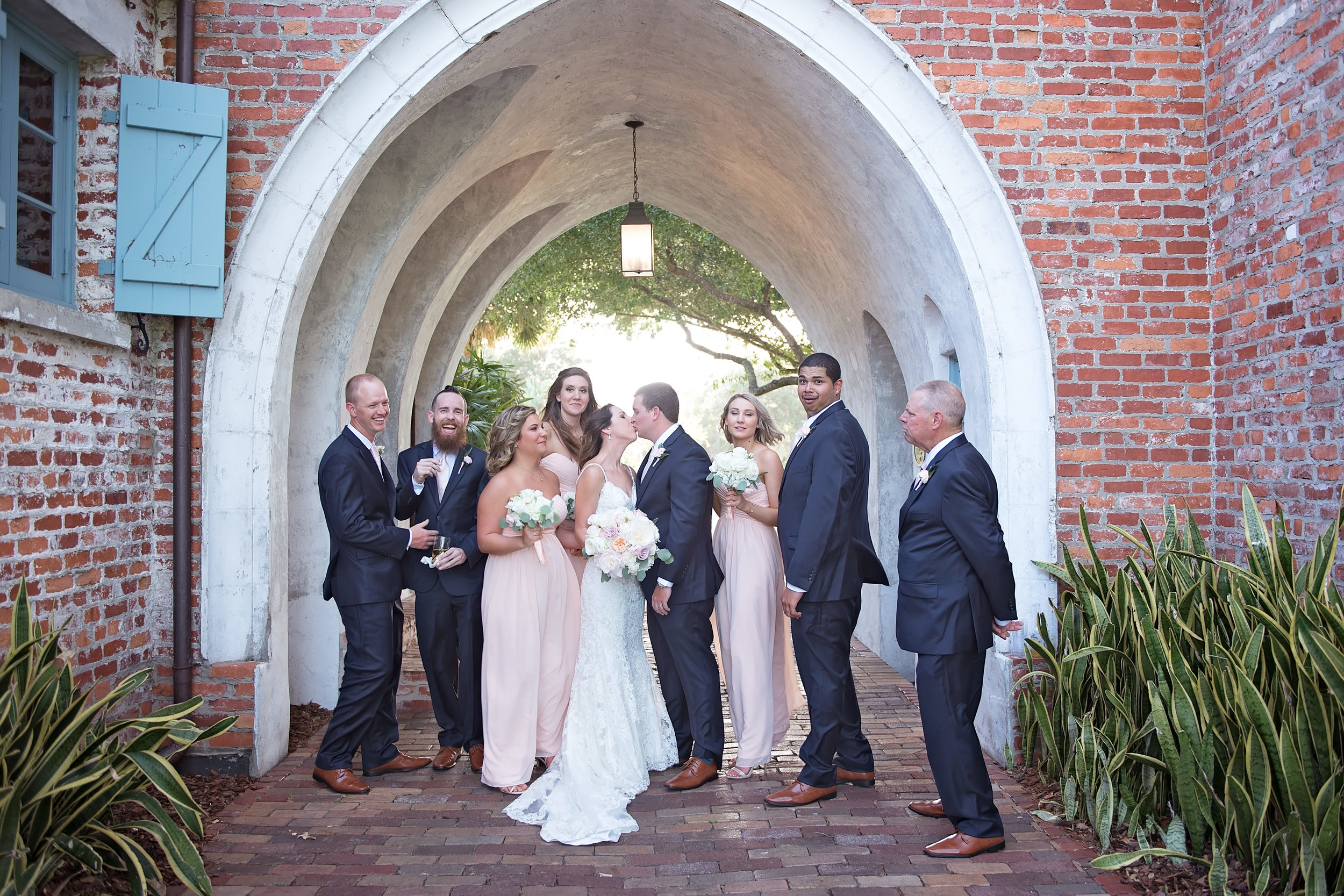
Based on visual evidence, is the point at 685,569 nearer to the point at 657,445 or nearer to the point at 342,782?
the point at 657,445

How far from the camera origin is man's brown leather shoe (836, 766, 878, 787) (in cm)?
528

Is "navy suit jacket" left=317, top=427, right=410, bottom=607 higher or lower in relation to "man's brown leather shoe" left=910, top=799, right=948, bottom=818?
higher

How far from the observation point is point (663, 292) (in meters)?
18.0

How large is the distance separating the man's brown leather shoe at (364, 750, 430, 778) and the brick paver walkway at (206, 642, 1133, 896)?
0.09 metres

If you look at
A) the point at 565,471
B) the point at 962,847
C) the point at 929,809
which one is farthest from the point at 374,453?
the point at 962,847

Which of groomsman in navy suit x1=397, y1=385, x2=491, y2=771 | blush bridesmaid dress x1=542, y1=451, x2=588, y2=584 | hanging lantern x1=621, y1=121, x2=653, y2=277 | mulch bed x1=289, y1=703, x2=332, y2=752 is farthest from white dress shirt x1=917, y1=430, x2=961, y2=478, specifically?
hanging lantern x1=621, y1=121, x2=653, y2=277

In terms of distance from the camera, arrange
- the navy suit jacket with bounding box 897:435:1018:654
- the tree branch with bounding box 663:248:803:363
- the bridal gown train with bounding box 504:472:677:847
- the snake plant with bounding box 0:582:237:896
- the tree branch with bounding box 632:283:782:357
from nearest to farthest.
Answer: the snake plant with bounding box 0:582:237:896, the navy suit jacket with bounding box 897:435:1018:654, the bridal gown train with bounding box 504:472:677:847, the tree branch with bounding box 663:248:803:363, the tree branch with bounding box 632:283:782:357

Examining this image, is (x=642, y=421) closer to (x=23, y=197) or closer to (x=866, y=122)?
(x=866, y=122)

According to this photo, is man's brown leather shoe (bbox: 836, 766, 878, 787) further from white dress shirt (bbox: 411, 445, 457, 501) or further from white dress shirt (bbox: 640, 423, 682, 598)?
white dress shirt (bbox: 411, 445, 457, 501)

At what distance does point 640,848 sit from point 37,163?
442 centimetres

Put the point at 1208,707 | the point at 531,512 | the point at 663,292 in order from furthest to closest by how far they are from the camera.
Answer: the point at 663,292
the point at 531,512
the point at 1208,707

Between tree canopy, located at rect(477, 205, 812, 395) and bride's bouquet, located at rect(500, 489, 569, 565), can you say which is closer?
bride's bouquet, located at rect(500, 489, 569, 565)

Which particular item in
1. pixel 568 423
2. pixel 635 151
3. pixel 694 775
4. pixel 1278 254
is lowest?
pixel 694 775

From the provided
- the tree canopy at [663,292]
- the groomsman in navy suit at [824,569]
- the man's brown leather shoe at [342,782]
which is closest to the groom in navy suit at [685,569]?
the groomsman in navy suit at [824,569]
